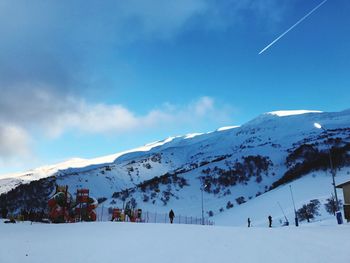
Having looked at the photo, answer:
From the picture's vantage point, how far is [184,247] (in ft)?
55.9

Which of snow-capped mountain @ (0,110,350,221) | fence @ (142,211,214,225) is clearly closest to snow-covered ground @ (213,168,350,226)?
fence @ (142,211,214,225)

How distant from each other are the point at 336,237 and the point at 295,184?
3173 inches

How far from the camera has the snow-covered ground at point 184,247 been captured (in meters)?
14.8

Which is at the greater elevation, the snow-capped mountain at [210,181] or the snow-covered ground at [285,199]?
the snow-capped mountain at [210,181]

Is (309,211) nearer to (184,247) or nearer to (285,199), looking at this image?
(285,199)

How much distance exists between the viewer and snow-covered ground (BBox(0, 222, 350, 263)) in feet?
48.5

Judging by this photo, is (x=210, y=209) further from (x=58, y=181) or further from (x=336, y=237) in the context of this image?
(x=336, y=237)

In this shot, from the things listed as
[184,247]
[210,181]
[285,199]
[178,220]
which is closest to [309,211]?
[285,199]

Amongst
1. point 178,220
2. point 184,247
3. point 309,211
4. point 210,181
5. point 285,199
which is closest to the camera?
point 184,247

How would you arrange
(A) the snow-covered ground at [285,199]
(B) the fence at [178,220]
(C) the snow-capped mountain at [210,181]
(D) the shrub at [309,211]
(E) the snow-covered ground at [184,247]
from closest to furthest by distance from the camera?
(E) the snow-covered ground at [184,247]
(D) the shrub at [309,211]
(A) the snow-covered ground at [285,199]
(B) the fence at [178,220]
(C) the snow-capped mountain at [210,181]

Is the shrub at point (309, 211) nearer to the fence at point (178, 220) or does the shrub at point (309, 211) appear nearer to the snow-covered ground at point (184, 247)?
the fence at point (178, 220)

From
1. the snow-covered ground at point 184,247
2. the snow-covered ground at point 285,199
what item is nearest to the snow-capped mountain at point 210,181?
the snow-covered ground at point 285,199

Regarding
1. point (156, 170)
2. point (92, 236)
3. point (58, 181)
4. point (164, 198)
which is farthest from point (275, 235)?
point (156, 170)

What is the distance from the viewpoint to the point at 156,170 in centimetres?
19112
